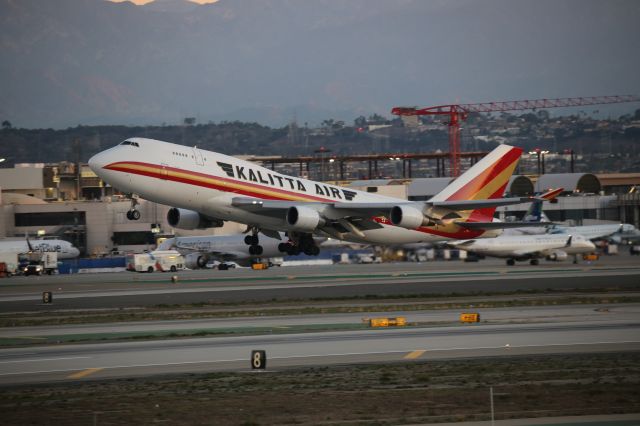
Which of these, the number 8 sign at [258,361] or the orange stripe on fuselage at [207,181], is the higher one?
the orange stripe on fuselage at [207,181]

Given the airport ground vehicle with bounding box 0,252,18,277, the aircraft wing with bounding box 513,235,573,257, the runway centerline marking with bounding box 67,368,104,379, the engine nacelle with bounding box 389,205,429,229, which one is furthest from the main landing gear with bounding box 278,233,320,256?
the airport ground vehicle with bounding box 0,252,18,277

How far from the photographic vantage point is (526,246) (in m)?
83.1

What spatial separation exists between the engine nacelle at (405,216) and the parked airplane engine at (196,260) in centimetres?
4619

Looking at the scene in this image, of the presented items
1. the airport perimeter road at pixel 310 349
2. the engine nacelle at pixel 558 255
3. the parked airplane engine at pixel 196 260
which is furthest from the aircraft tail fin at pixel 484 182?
the parked airplane engine at pixel 196 260

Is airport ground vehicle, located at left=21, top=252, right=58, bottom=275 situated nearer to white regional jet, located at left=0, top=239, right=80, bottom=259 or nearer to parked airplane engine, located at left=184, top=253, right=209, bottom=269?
white regional jet, located at left=0, top=239, right=80, bottom=259

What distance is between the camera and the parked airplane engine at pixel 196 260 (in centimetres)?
9681

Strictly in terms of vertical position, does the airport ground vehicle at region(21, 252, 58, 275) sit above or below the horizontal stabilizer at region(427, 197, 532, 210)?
below

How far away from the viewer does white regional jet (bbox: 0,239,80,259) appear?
329 feet

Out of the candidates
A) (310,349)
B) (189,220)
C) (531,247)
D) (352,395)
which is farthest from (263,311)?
(531,247)

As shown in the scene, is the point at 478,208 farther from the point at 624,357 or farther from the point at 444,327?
the point at 624,357

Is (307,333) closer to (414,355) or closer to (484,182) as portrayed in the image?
(414,355)

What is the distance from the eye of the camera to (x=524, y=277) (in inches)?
2564

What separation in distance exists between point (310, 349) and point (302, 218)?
66.4 feet

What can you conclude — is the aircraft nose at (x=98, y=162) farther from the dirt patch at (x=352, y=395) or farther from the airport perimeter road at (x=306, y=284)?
the dirt patch at (x=352, y=395)
